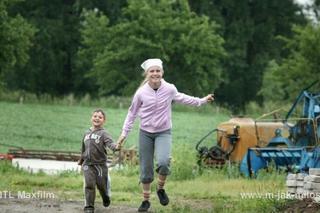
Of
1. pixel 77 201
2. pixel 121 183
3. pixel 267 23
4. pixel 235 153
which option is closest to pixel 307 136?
pixel 235 153

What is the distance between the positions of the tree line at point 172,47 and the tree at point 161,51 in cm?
7

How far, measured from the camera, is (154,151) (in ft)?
32.4

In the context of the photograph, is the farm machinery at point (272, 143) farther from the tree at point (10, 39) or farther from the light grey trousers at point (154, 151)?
the tree at point (10, 39)

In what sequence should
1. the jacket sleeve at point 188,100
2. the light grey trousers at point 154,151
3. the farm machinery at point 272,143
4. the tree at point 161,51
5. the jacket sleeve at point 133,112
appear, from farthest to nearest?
the tree at point 161,51 → the farm machinery at point 272,143 → the jacket sleeve at point 188,100 → the jacket sleeve at point 133,112 → the light grey trousers at point 154,151

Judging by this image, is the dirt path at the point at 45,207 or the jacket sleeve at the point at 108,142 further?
the jacket sleeve at the point at 108,142

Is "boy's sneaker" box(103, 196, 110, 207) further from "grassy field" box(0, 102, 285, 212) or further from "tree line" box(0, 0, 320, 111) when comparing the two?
"tree line" box(0, 0, 320, 111)

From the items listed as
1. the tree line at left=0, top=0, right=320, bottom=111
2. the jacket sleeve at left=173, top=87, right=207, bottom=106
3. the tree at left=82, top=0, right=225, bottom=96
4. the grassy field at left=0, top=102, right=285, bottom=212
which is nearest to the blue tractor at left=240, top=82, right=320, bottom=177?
the grassy field at left=0, top=102, right=285, bottom=212

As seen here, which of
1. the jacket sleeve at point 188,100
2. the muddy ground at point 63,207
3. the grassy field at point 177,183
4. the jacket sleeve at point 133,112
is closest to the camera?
the muddy ground at point 63,207

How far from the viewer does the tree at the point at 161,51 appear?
53875 millimetres

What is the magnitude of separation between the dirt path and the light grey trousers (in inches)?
21.5

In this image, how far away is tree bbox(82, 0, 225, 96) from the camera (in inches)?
2121

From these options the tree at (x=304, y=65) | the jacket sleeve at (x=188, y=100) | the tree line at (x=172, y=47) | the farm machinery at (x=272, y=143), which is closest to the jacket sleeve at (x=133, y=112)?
the jacket sleeve at (x=188, y=100)

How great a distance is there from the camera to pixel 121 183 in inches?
573

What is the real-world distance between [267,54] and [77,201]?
60.3 meters
